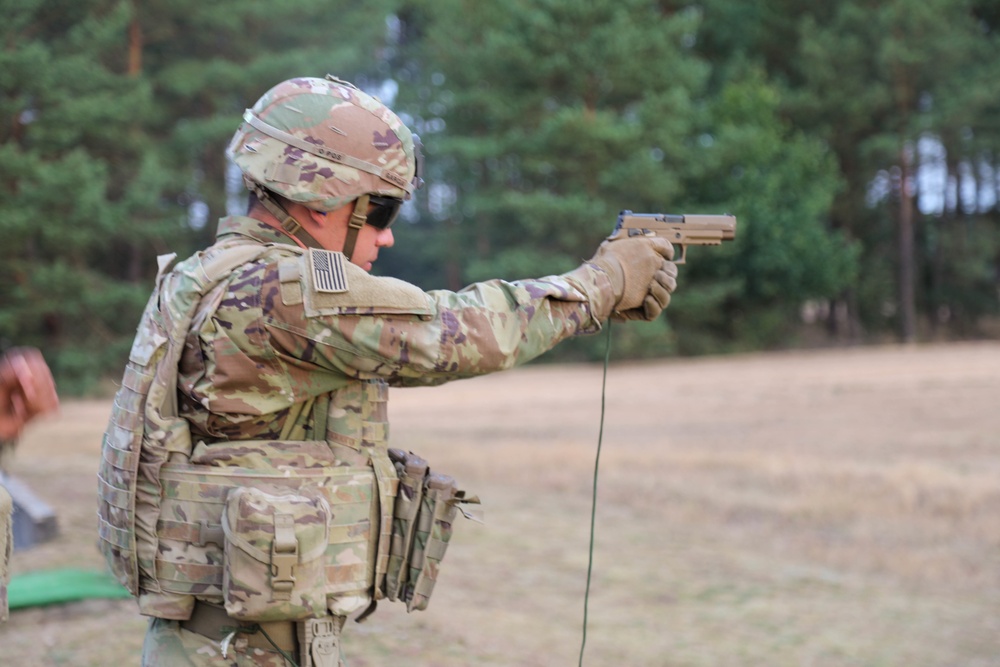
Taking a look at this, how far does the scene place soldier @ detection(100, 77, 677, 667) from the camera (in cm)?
230

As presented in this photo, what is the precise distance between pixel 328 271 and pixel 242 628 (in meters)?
0.87

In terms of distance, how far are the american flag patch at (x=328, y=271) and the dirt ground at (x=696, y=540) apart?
2.89 metres

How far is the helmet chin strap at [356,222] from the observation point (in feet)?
8.41

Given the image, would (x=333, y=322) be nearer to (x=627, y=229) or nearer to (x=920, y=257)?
(x=627, y=229)

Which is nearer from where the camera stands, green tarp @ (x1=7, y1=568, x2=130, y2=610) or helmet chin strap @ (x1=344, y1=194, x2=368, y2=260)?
helmet chin strap @ (x1=344, y1=194, x2=368, y2=260)

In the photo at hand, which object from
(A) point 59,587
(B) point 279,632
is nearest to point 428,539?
(B) point 279,632

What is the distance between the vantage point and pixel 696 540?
7.32 m

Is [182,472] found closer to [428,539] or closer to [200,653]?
[200,653]

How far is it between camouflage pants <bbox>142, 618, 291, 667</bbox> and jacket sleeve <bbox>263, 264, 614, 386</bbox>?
0.69 m

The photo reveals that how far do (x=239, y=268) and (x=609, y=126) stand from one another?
23190 mm

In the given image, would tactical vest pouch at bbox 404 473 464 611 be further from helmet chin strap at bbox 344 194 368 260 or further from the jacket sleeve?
helmet chin strap at bbox 344 194 368 260

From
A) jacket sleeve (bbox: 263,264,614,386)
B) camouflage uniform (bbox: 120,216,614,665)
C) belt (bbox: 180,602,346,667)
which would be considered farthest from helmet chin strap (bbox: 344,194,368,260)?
belt (bbox: 180,602,346,667)

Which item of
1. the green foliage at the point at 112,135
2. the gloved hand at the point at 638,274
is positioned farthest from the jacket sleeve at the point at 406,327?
the green foliage at the point at 112,135

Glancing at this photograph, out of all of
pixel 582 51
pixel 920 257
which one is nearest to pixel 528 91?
pixel 582 51
